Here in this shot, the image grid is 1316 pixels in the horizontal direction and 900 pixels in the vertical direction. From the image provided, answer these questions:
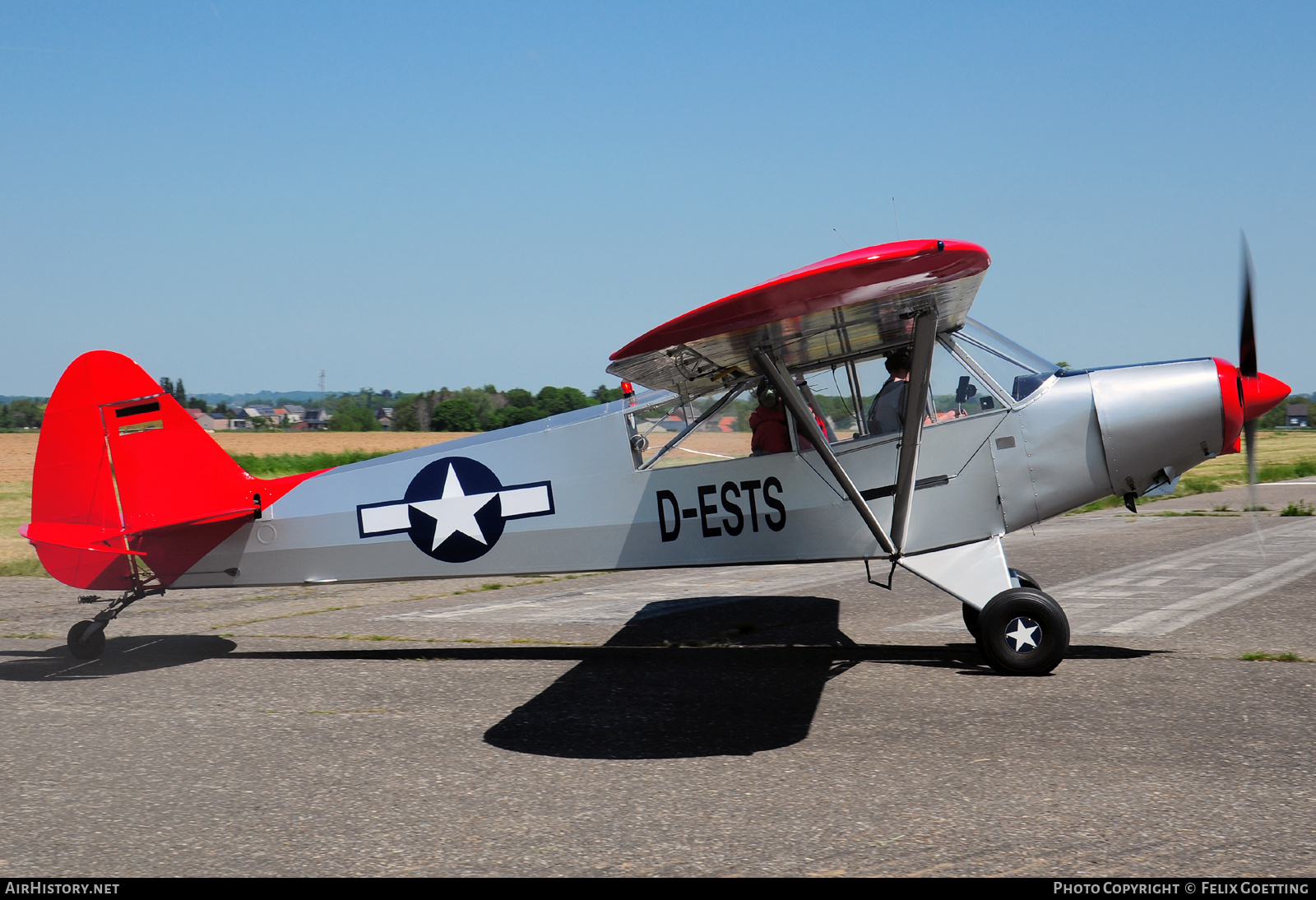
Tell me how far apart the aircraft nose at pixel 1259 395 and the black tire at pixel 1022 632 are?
1960 millimetres

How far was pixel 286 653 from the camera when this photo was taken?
7.98m

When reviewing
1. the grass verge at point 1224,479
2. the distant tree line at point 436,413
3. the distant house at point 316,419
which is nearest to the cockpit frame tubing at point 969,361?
the grass verge at point 1224,479

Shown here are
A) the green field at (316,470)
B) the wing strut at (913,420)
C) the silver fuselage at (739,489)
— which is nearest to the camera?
the wing strut at (913,420)

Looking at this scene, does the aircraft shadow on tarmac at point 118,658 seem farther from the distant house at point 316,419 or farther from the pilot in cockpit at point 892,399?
the distant house at point 316,419

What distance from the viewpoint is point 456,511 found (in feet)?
23.9

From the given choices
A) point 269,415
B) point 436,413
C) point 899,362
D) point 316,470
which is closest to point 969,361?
point 899,362

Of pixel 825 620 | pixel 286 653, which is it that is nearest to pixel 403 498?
pixel 286 653

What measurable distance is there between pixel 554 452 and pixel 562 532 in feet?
1.99

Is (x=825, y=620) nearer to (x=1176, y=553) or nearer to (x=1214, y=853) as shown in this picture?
(x=1214, y=853)

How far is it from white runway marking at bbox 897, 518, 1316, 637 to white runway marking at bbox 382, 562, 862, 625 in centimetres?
278

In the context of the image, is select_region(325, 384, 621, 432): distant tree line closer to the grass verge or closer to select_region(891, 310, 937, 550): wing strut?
the grass verge

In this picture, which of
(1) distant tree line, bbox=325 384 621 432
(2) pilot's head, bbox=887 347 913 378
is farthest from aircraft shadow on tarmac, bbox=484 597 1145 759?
Result: (1) distant tree line, bbox=325 384 621 432

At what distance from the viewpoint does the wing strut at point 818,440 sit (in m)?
6.33

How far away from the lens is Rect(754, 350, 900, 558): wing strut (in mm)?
6332
